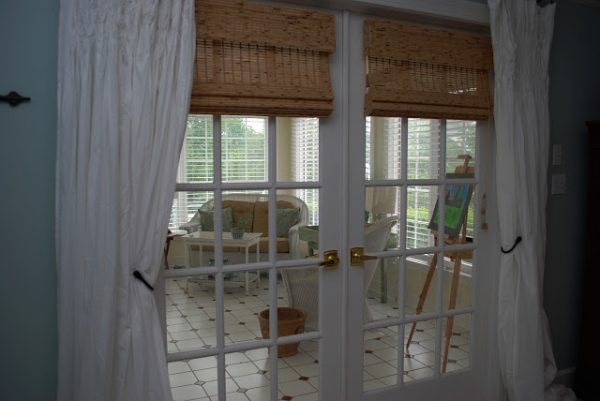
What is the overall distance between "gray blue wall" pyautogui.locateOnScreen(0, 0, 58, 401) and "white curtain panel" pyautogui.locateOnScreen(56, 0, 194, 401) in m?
0.08

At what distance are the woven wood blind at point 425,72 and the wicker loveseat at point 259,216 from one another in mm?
549

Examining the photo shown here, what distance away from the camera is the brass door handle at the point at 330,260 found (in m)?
2.21

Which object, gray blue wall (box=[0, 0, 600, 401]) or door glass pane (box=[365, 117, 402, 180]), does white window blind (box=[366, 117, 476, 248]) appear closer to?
door glass pane (box=[365, 117, 402, 180])

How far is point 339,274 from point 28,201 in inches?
51.4

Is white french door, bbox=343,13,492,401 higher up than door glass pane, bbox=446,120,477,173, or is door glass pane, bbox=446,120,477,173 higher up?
door glass pane, bbox=446,120,477,173

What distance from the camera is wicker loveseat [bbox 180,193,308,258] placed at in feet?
6.73

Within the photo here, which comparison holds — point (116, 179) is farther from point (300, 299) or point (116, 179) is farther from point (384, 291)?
point (384, 291)

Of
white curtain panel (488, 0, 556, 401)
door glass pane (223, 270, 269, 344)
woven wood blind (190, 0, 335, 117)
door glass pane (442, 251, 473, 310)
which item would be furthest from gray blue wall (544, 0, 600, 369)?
door glass pane (223, 270, 269, 344)

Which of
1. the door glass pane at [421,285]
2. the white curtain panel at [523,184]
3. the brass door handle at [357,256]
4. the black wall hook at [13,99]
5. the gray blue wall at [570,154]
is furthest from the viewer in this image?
the gray blue wall at [570,154]

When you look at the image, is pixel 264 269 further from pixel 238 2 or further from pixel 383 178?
pixel 238 2

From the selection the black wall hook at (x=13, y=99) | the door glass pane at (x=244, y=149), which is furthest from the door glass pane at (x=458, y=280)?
the black wall hook at (x=13, y=99)

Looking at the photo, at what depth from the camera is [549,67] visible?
270cm

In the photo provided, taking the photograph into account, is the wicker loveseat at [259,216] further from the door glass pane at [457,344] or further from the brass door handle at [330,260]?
the door glass pane at [457,344]

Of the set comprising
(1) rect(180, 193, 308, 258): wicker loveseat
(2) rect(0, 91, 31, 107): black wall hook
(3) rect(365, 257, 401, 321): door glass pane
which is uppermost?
(2) rect(0, 91, 31, 107): black wall hook
